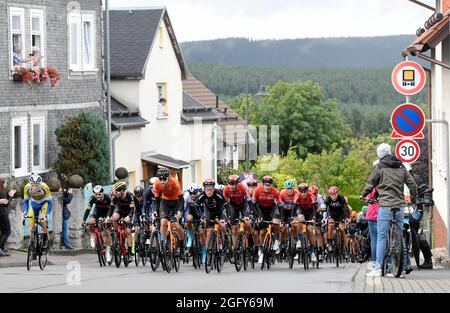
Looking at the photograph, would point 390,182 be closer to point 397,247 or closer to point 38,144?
point 397,247

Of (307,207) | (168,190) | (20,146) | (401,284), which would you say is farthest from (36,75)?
(401,284)

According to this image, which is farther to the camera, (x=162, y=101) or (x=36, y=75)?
(x=162, y=101)

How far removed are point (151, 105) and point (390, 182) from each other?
32.4 metres

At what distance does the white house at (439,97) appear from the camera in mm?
30984

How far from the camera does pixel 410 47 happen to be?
31.6m

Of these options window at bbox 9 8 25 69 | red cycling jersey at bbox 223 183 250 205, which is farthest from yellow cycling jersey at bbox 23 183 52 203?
window at bbox 9 8 25 69

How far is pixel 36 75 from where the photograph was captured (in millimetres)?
35812

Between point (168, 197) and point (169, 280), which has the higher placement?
point (168, 197)

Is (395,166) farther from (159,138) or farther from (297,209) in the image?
(159,138)

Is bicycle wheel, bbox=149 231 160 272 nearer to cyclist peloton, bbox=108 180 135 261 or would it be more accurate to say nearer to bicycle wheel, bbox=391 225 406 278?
cyclist peloton, bbox=108 180 135 261

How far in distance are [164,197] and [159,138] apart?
27751 millimetres

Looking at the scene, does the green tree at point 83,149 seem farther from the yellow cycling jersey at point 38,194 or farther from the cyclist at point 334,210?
the yellow cycling jersey at point 38,194

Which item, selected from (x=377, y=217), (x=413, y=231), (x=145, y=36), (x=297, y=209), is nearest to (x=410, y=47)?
(x=297, y=209)

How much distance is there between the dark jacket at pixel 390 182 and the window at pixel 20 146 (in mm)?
19046
